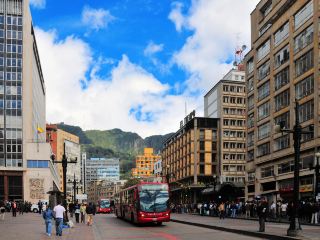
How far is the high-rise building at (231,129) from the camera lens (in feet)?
400

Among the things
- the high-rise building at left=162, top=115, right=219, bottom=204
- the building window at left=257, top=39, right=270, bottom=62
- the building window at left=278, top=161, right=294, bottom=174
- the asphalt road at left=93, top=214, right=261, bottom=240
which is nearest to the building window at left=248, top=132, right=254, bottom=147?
the building window at left=257, top=39, right=270, bottom=62

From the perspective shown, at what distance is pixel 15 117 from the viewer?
102 metres

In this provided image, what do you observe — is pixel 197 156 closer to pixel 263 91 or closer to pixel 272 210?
pixel 263 91

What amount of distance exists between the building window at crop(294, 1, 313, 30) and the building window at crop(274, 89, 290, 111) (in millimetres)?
8367

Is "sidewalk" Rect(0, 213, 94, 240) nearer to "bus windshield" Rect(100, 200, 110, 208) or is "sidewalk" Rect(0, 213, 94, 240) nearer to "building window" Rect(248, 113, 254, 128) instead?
"building window" Rect(248, 113, 254, 128)

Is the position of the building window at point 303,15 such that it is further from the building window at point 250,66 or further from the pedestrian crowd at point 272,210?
the pedestrian crowd at point 272,210

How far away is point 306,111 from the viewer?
57.9 metres

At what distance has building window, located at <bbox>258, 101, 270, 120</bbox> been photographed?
70938mm

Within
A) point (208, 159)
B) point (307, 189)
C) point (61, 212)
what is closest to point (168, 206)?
point (61, 212)

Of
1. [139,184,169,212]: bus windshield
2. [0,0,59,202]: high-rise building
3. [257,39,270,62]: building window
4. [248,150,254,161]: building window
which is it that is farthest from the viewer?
[0,0,59,202]: high-rise building

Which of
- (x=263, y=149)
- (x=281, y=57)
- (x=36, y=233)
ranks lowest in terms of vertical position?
(x=36, y=233)

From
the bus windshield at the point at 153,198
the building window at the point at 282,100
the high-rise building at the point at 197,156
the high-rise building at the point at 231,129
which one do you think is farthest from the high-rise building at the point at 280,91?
the high-rise building at the point at 231,129

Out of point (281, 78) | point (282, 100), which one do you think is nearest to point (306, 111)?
point (282, 100)

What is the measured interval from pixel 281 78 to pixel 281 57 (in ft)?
8.84
